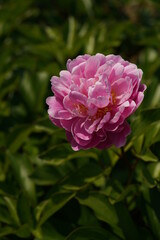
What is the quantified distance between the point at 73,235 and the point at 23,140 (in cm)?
61

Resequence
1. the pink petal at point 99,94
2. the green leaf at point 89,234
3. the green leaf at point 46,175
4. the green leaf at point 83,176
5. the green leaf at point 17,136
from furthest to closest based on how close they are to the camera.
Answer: the green leaf at point 17,136 → the green leaf at point 46,175 → the green leaf at point 83,176 → the green leaf at point 89,234 → the pink petal at point 99,94

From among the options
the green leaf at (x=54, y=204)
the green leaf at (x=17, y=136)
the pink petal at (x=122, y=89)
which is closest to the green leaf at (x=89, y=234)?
the green leaf at (x=54, y=204)

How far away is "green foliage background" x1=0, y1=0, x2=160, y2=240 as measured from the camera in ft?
4.29

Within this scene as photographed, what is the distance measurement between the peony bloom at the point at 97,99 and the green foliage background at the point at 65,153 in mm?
197

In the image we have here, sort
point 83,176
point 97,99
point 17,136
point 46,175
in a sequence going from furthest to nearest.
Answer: point 17,136
point 46,175
point 83,176
point 97,99

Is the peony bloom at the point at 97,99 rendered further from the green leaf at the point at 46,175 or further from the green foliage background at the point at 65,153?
the green leaf at the point at 46,175

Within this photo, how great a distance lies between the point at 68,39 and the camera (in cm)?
241

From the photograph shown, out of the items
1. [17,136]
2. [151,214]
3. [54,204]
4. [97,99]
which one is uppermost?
[97,99]

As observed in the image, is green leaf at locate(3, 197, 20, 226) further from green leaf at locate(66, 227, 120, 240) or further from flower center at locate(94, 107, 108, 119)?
flower center at locate(94, 107, 108, 119)

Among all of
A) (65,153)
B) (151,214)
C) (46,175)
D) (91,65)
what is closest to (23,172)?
(46,175)

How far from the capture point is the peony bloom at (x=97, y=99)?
1.05 metres

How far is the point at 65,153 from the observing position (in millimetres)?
1417

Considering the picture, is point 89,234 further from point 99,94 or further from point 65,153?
point 99,94

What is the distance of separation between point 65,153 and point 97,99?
423 millimetres
